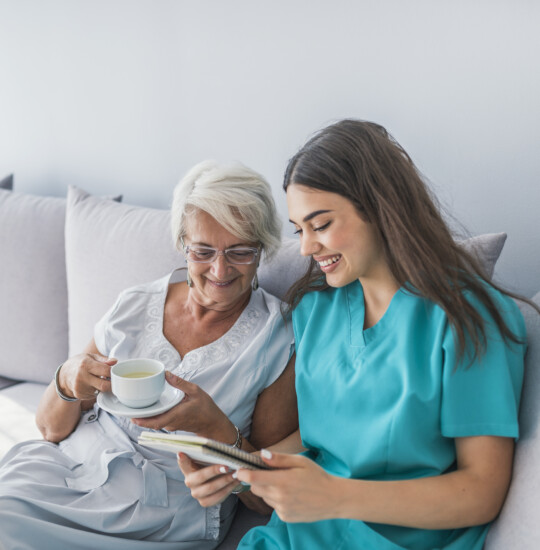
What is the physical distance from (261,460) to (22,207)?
4.92 ft

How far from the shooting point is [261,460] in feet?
3.28

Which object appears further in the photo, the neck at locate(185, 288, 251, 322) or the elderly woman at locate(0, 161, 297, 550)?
the neck at locate(185, 288, 251, 322)

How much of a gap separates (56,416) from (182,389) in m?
0.43

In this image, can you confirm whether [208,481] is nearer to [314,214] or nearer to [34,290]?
[314,214]

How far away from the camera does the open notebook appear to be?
92 centimetres

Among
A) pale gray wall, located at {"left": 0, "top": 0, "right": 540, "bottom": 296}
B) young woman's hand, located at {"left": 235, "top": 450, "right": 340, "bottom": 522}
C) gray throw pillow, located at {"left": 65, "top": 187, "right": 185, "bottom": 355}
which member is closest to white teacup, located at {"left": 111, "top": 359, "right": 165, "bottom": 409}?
young woman's hand, located at {"left": 235, "top": 450, "right": 340, "bottom": 522}

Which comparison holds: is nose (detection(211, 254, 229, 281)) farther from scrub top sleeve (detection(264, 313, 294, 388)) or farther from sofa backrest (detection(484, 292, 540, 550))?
sofa backrest (detection(484, 292, 540, 550))

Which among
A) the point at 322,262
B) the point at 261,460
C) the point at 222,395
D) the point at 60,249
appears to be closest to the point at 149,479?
the point at 222,395

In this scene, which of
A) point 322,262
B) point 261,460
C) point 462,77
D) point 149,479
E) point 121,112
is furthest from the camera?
point 121,112

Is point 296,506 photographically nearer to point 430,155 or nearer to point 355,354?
point 355,354

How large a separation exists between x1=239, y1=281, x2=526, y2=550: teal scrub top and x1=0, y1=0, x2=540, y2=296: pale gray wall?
1.95 ft

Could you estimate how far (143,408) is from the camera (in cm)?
119

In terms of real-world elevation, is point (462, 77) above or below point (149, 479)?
above

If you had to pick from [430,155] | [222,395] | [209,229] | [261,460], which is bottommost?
[222,395]
